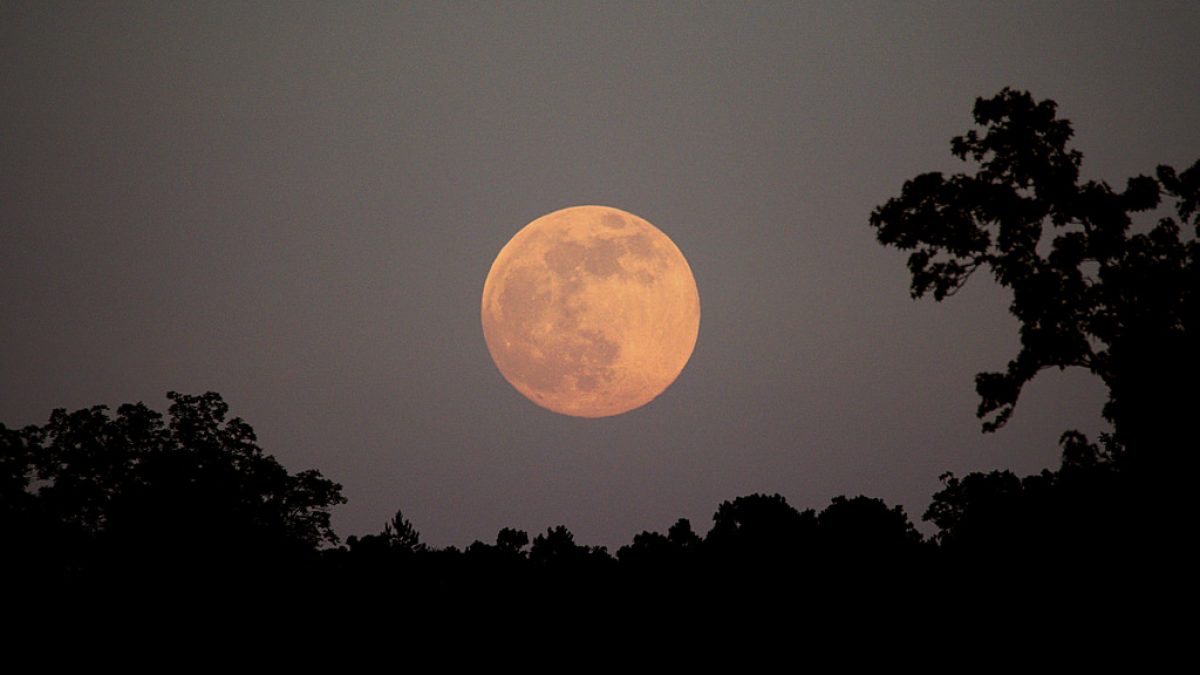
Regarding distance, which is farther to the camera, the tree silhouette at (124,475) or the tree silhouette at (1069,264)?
the tree silhouette at (124,475)

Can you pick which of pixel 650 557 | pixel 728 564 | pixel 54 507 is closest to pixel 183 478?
pixel 54 507

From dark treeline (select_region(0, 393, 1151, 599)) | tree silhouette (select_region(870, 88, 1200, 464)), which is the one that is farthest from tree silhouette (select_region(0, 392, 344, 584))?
tree silhouette (select_region(870, 88, 1200, 464))

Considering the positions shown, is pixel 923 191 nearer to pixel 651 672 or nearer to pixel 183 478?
pixel 651 672

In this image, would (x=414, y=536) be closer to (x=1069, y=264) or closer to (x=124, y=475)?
(x=1069, y=264)

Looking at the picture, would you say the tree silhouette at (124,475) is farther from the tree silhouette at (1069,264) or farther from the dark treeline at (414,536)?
the tree silhouette at (1069,264)

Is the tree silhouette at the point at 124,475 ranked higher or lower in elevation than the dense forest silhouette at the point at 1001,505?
higher

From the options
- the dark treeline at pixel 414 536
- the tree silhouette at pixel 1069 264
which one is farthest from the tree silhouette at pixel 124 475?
the tree silhouette at pixel 1069 264

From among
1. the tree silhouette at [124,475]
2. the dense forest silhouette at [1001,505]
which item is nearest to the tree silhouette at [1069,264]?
the dense forest silhouette at [1001,505]

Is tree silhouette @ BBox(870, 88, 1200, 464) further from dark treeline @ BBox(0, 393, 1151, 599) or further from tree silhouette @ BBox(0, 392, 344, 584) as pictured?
tree silhouette @ BBox(0, 392, 344, 584)

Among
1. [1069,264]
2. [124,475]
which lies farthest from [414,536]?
[124,475]

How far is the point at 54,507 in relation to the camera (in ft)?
164

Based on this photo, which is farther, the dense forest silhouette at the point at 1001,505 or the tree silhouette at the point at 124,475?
the tree silhouette at the point at 124,475

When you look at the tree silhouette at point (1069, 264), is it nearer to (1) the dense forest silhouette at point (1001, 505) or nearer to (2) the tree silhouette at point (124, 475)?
(1) the dense forest silhouette at point (1001, 505)

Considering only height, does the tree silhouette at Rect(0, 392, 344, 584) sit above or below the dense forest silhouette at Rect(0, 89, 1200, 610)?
above
